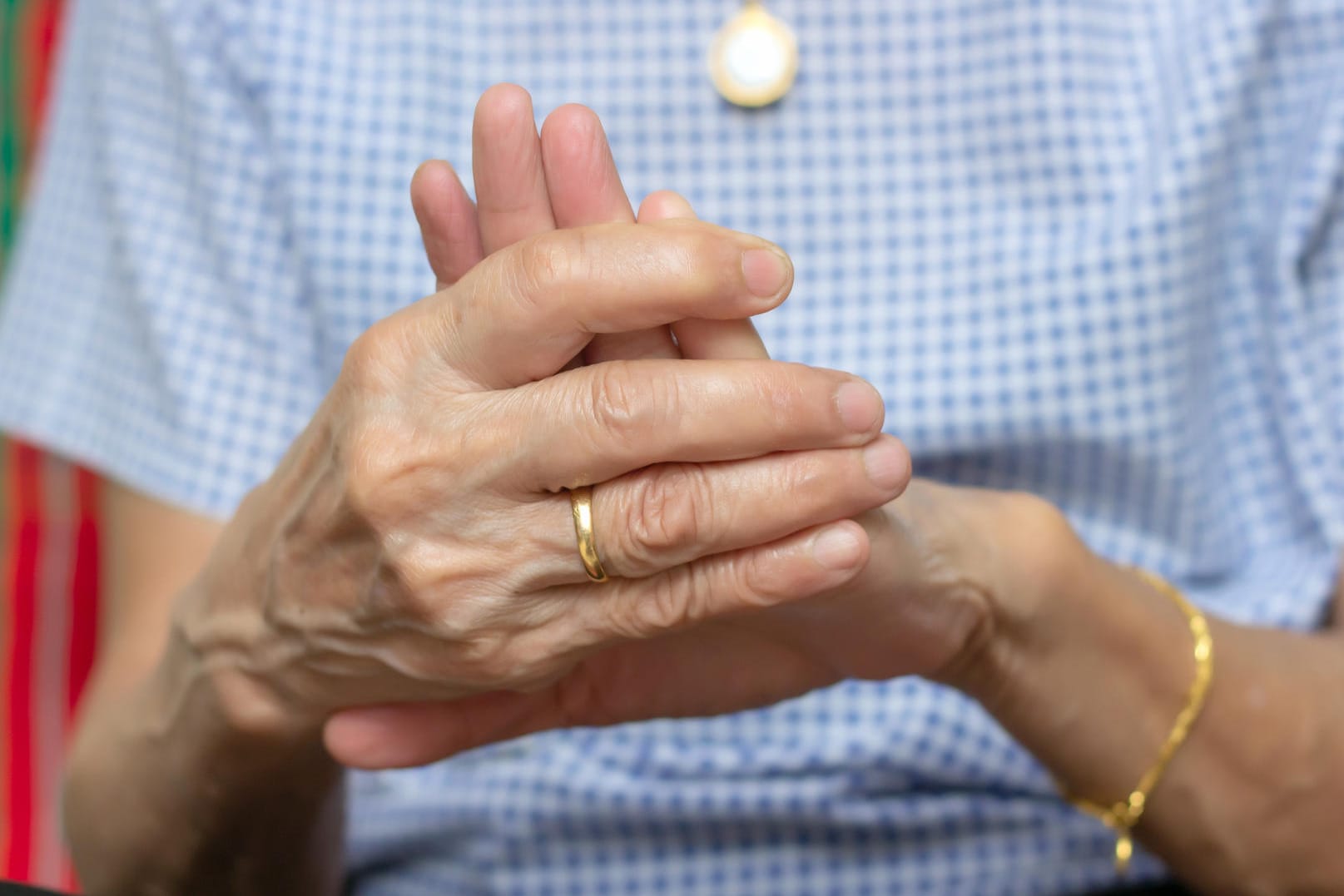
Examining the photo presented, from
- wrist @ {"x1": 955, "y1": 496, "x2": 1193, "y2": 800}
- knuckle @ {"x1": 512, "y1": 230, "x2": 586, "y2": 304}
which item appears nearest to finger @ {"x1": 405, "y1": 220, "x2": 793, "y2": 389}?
knuckle @ {"x1": 512, "y1": 230, "x2": 586, "y2": 304}

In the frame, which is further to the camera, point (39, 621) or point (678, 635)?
point (39, 621)

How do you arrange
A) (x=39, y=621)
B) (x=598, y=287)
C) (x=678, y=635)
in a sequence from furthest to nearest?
(x=39, y=621)
(x=678, y=635)
(x=598, y=287)

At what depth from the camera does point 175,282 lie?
0.87m

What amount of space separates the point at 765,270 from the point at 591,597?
6.6 inches

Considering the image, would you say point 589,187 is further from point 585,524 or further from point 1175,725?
point 1175,725

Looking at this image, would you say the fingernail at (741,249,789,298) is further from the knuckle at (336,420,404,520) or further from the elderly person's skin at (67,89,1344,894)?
the knuckle at (336,420,404,520)

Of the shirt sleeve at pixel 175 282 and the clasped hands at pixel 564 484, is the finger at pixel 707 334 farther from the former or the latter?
the shirt sleeve at pixel 175 282

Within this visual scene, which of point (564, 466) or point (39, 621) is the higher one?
point (564, 466)

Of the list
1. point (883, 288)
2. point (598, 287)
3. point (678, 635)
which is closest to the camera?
A: point (598, 287)

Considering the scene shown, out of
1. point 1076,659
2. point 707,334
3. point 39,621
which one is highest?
point 707,334

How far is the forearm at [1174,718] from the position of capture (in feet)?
2.13

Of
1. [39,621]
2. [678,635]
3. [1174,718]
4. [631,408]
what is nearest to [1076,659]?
[1174,718]

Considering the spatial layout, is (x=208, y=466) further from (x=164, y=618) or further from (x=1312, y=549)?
(x=1312, y=549)

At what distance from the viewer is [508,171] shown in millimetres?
527
